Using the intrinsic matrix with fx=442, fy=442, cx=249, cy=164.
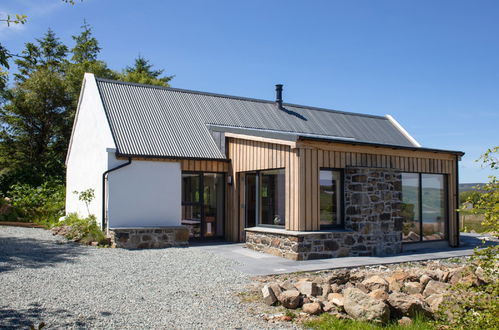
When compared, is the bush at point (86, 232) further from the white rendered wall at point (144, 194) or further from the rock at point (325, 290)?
the rock at point (325, 290)

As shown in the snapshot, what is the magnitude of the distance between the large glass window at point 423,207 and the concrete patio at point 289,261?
1.90ft

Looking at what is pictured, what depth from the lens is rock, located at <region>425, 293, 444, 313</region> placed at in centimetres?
588

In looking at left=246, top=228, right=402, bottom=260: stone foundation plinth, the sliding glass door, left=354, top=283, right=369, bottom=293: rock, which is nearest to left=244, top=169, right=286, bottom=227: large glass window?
left=246, top=228, right=402, bottom=260: stone foundation plinth

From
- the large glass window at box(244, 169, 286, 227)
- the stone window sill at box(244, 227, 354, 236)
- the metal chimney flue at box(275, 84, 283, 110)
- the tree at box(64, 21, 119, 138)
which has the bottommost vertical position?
the stone window sill at box(244, 227, 354, 236)

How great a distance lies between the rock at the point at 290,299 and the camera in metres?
6.38

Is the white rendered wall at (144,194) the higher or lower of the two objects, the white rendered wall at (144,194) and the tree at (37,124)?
the lower

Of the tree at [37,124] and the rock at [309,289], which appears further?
the tree at [37,124]

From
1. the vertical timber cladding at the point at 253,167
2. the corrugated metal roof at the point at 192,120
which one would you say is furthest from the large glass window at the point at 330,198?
the corrugated metal roof at the point at 192,120

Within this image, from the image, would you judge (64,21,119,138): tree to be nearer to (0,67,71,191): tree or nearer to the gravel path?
(0,67,71,191): tree

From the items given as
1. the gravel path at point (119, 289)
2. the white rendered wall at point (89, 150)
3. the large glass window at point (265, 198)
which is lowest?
the gravel path at point (119, 289)

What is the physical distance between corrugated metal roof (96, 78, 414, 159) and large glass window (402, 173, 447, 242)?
4.32 m

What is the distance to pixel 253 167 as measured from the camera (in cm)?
1321

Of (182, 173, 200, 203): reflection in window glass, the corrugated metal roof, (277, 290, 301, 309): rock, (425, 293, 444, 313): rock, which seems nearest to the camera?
(425, 293, 444, 313): rock

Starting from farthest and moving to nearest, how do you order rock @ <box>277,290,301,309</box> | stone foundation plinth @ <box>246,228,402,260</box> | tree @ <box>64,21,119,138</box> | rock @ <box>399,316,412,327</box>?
tree @ <box>64,21,119,138</box> → stone foundation plinth @ <box>246,228,402,260</box> → rock @ <box>277,290,301,309</box> → rock @ <box>399,316,412,327</box>
